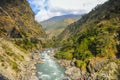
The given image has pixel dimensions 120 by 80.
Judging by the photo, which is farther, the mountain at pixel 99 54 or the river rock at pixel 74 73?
the river rock at pixel 74 73

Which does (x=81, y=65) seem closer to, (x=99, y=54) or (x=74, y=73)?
(x=99, y=54)

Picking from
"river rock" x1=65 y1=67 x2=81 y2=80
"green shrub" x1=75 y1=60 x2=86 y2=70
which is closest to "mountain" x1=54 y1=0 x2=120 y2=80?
"green shrub" x1=75 y1=60 x2=86 y2=70

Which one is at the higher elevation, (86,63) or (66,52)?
(66,52)

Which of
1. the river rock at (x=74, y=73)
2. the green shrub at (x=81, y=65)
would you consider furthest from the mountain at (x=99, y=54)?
the river rock at (x=74, y=73)

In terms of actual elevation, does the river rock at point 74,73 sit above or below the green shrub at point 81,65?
below

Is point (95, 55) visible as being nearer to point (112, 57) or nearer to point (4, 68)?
point (112, 57)

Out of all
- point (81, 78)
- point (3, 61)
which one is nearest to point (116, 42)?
point (81, 78)

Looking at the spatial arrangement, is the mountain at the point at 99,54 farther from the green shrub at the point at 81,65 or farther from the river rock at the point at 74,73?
the river rock at the point at 74,73

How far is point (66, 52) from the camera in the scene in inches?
6093

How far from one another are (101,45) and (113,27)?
717 inches

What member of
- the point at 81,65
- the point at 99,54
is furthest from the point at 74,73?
the point at 99,54

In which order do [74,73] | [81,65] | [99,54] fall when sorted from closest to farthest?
[74,73]
[81,65]
[99,54]

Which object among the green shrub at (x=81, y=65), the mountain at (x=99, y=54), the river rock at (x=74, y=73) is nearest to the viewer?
the mountain at (x=99, y=54)

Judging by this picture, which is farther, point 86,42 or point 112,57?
point 86,42
